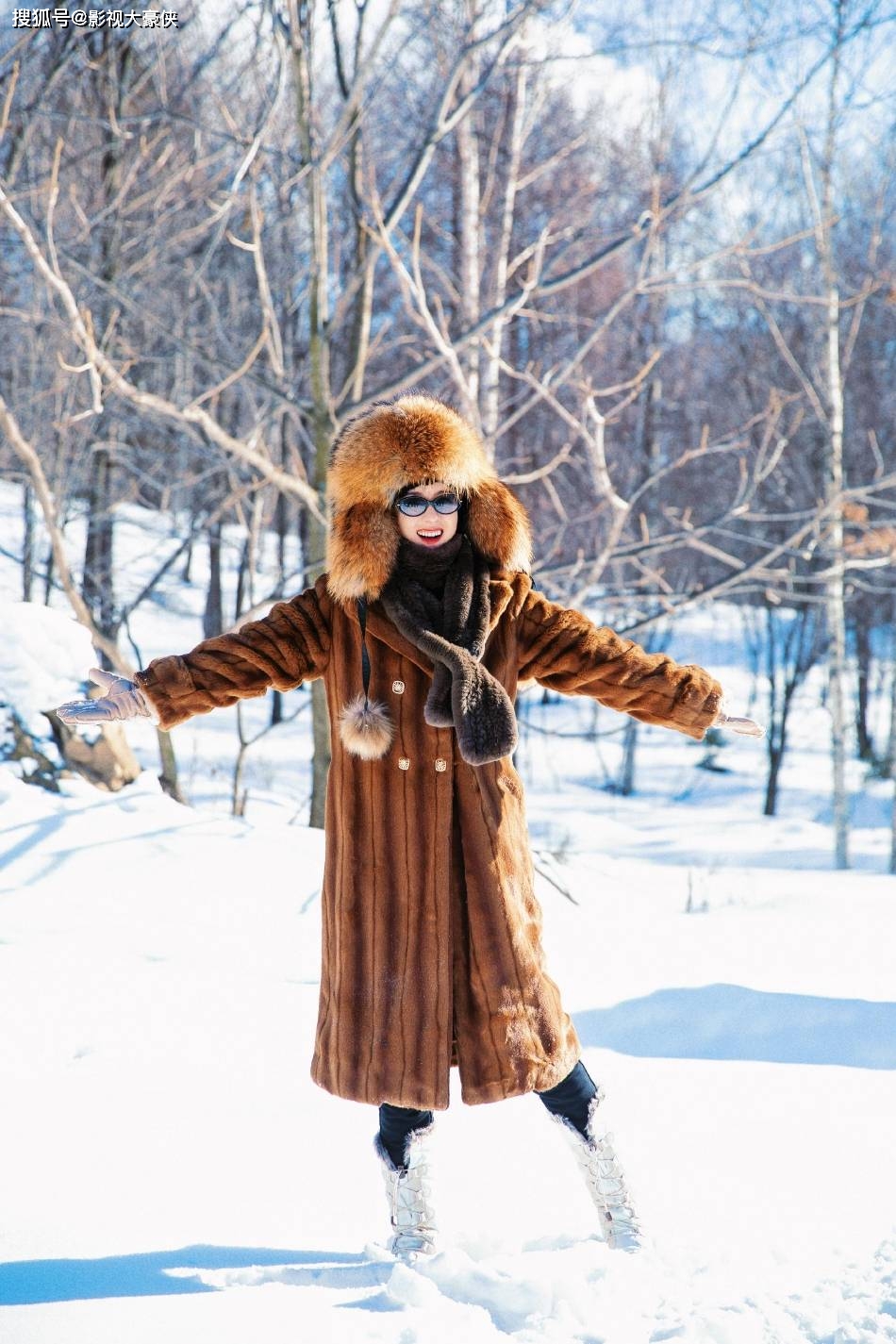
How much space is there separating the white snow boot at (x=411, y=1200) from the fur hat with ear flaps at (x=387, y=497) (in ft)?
2.87

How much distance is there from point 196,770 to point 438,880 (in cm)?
1072

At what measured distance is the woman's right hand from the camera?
7.44 ft

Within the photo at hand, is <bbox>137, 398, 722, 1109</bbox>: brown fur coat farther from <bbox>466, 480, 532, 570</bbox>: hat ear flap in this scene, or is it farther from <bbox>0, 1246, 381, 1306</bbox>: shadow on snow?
<bbox>0, 1246, 381, 1306</bbox>: shadow on snow

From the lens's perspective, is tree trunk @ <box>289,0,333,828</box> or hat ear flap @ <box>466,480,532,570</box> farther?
tree trunk @ <box>289,0,333,828</box>

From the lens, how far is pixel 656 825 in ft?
45.8

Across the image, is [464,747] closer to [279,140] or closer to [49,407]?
[279,140]

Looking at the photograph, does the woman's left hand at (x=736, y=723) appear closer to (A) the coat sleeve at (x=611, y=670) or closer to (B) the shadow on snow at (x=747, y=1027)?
(A) the coat sleeve at (x=611, y=670)

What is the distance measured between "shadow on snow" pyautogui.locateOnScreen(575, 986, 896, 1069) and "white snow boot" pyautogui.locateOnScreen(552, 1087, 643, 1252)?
3.80 ft

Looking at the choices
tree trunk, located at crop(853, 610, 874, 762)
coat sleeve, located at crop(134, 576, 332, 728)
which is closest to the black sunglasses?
coat sleeve, located at crop(134, 576, 332, 728)

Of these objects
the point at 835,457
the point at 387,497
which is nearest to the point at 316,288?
the point at 387,497

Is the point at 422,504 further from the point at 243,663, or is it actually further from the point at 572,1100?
the point at 572,1100

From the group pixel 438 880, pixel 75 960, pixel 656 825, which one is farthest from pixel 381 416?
pixel 656 825

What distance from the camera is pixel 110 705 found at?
230cm

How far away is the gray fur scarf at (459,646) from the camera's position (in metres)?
2.15
